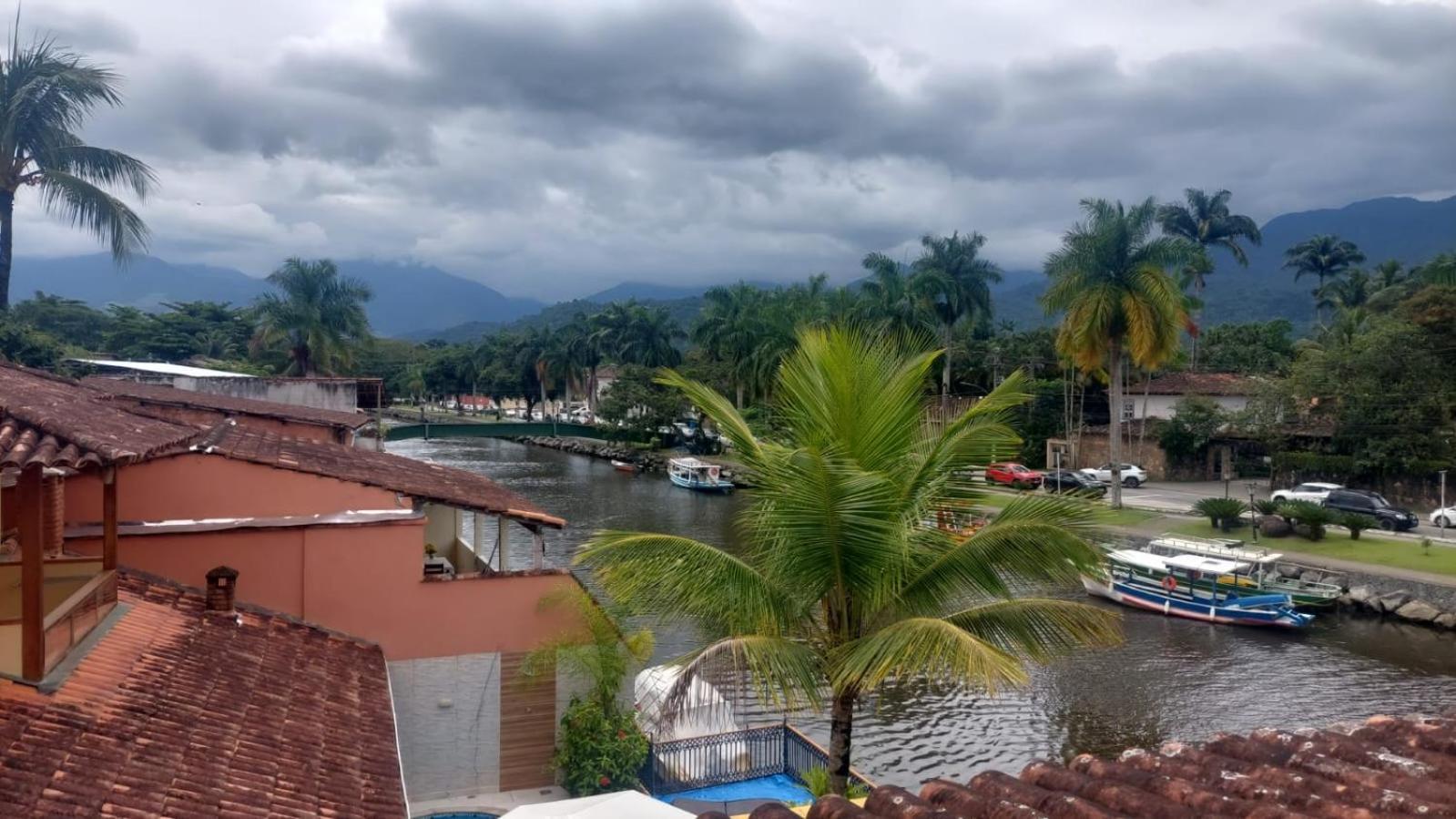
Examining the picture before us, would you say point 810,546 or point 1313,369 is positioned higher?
point 1313,369

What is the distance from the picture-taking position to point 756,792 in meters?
13.6

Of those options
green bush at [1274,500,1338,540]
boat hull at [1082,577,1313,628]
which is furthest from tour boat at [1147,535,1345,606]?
green bush at [1274,500,1338,540]

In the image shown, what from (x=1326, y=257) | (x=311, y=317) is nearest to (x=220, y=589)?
(x=311, y=317)

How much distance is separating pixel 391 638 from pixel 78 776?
5548mm

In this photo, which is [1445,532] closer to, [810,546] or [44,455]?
[810,546]

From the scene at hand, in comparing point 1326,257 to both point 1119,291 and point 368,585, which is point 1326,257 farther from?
point 368,585

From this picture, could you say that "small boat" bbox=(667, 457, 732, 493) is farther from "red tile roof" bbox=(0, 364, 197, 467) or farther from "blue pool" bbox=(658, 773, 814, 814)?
"red tile roof" bbox=(0, 364, 197, 467)

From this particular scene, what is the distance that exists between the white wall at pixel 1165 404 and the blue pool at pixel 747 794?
132 ft

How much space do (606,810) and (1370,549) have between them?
29.6m

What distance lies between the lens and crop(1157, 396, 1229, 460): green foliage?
149 feet

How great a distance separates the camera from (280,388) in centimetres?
2977

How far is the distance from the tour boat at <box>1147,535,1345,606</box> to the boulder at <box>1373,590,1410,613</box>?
0.95m

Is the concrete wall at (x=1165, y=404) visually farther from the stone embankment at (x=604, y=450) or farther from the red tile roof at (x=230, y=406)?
the red tile roof at (x=230, y=406)

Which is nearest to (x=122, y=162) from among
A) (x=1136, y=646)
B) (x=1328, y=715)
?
(x=1136, y=646)
